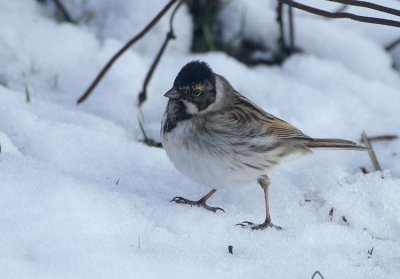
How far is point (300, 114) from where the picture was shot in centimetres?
637

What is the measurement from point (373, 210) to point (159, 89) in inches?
96.0

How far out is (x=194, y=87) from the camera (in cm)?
483

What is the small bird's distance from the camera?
4672mm

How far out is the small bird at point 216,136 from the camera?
4.67m

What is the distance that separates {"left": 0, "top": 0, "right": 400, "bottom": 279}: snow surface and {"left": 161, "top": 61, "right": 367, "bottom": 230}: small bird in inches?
9.4

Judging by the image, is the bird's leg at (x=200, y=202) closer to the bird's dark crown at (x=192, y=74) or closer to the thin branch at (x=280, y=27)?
the bird's dark crown at (x=192, y=74)

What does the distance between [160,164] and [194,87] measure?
83 centimetres

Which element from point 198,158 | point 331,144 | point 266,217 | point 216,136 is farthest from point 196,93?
point 331,144

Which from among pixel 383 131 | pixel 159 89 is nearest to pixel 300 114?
pixel 383 131

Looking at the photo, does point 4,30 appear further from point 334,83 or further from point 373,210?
point 373,210

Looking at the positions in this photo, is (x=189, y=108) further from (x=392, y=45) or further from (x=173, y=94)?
(x=392, y=45)

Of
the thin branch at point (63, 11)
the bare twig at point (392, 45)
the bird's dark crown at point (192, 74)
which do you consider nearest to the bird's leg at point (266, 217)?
the bird's dark crown at point (192, 74)

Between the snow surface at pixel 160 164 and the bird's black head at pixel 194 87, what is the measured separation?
654 mm

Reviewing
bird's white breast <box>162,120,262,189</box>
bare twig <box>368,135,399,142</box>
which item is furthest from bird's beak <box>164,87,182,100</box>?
bare twig <box>368,135,399,142</box>
